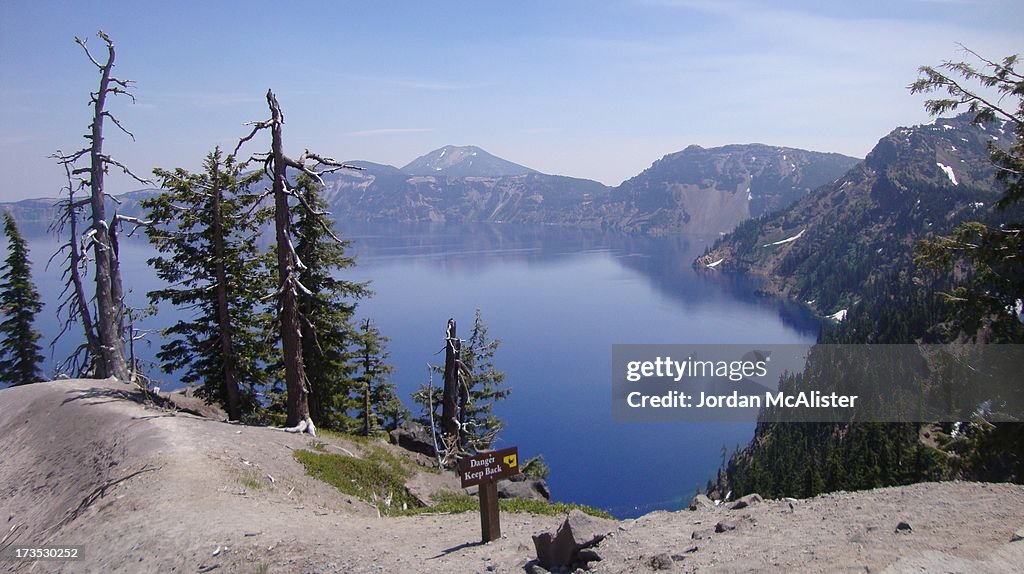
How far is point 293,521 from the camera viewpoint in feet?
37.3

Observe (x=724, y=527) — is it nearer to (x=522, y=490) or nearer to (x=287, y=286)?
(x=522, y=490)

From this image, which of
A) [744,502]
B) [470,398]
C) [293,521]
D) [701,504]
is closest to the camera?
[744,502]

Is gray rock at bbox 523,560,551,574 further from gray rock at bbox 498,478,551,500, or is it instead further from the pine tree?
the pine tree

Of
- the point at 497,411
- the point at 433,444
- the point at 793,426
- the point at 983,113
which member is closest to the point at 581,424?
the point at 497,411

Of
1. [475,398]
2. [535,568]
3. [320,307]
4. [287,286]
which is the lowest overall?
[475,398]

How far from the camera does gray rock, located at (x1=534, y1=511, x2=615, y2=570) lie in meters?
8.48

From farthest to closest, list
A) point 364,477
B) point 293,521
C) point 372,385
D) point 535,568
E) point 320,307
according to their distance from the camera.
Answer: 1. point 372,385
2. point 320,307
3. point 364,477
4. point 293,521
5. point 535,568

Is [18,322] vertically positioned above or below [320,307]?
below

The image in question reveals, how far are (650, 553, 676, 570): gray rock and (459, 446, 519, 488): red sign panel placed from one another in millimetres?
2911

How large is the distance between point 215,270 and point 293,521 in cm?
1182

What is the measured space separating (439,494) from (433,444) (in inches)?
272

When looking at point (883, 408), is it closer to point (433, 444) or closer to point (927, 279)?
point (927, 279)

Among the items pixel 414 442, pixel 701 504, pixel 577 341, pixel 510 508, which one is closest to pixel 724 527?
pixel 701 504

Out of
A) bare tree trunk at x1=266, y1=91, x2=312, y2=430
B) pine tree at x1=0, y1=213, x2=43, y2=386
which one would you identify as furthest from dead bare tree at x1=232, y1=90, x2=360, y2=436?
pine tree at x1=0, y1=213, x2=43, y2=386
